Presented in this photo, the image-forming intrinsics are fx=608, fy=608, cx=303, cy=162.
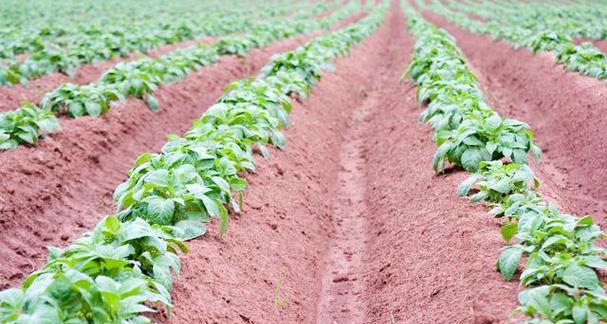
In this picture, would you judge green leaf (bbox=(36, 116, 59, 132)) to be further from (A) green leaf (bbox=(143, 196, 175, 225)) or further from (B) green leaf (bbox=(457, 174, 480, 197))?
→ (B) green leaf (bbox=(457, 174, 480, 197))

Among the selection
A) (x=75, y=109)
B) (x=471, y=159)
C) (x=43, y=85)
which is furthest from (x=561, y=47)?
(x=43, y=85)

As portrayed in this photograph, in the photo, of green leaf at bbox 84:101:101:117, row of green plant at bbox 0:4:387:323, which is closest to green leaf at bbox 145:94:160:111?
green leaf at bbox 84:101:101:117

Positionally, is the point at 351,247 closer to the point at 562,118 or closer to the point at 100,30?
the point at 562,118

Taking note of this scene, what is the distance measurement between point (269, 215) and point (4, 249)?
2.64 metres

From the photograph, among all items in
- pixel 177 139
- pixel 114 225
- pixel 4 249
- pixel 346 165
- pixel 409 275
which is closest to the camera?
pixel 114 225

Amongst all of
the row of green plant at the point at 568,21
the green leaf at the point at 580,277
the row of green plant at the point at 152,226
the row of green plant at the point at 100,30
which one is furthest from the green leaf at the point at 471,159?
the row of green plant at the point at 568,21

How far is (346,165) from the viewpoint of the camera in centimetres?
938

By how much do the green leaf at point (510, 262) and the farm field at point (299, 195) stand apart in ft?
0.07

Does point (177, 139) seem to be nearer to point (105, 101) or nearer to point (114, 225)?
point (114, 225)

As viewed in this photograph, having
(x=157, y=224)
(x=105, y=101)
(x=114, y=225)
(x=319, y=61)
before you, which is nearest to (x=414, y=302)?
(x=157, y=224)

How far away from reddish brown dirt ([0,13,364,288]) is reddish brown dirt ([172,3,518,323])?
220cm

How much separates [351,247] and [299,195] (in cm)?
96

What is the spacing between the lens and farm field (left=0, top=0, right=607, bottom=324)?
12.7ft

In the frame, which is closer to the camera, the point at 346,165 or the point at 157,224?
the point at 157,224
